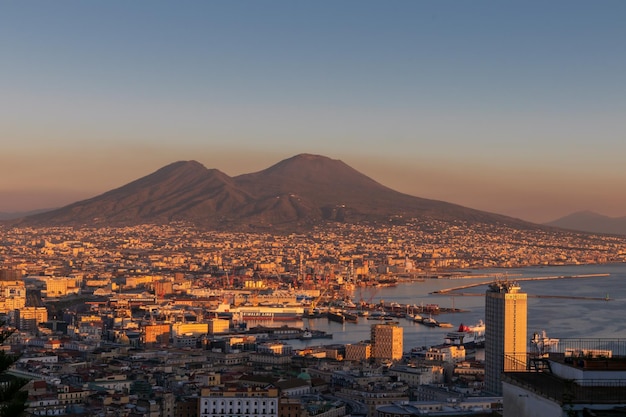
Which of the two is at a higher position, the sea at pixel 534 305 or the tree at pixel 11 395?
the tree at pixel 11 395

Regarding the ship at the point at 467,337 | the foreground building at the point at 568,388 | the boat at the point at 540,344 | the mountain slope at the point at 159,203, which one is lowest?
the ship at the point at 467,337

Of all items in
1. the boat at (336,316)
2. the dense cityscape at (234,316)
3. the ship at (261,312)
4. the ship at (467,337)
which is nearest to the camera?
the dense cityscape at (234,316)

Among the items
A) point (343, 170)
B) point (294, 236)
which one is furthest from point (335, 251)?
point (343, 170)

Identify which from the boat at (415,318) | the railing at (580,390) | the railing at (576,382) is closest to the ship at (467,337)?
the boat at (415,318)

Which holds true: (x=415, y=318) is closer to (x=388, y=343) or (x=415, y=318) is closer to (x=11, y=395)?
(x=388, y=343)

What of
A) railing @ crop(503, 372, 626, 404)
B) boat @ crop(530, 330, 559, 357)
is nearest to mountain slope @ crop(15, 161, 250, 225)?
boat @ crop(530, 330, 559, 357)

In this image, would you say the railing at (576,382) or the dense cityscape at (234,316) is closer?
the railing at (576,382)

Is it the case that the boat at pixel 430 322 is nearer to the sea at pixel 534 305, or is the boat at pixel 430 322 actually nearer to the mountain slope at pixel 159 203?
the sea at pixel 534 305

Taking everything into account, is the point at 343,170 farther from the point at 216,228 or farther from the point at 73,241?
the point at 73,241
